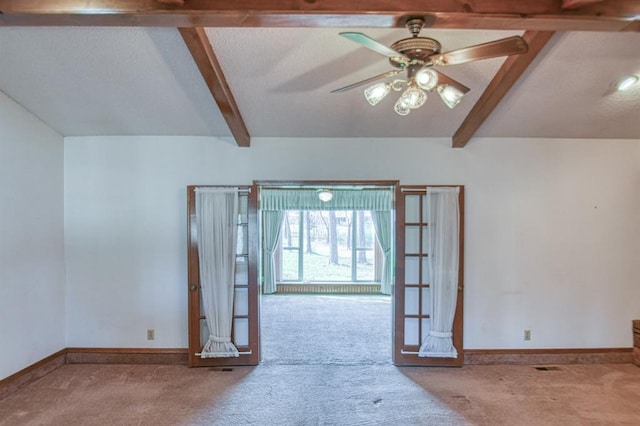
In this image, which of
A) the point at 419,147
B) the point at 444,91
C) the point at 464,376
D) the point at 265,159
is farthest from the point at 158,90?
the point at 464,376

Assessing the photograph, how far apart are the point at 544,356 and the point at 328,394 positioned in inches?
97.9

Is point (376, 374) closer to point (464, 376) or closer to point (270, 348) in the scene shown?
point (464, 376)

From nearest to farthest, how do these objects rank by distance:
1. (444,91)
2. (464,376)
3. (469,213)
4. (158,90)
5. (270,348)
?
(444,91) → (158,90) → (464,376) → (469,213) → (270,348)

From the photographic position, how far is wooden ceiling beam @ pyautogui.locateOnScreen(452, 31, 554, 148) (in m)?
2.41

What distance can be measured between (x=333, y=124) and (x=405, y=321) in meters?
2.29

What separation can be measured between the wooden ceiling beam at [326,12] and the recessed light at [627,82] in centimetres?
105

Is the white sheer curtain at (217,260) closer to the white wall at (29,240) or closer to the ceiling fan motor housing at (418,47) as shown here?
the white wall at (29,240)

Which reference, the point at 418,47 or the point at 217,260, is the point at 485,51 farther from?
the point at 217,260

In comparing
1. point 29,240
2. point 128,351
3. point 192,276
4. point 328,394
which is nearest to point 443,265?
point 328,394

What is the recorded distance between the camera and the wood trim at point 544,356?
390cm

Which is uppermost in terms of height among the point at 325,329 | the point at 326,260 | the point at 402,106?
the point at 402,106

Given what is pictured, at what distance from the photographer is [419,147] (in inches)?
154

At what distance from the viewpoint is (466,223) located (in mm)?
3889

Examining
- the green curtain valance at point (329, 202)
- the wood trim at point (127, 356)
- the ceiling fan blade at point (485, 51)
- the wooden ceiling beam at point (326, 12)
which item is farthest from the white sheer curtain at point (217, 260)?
the green curtain valance at point (329, 202)
